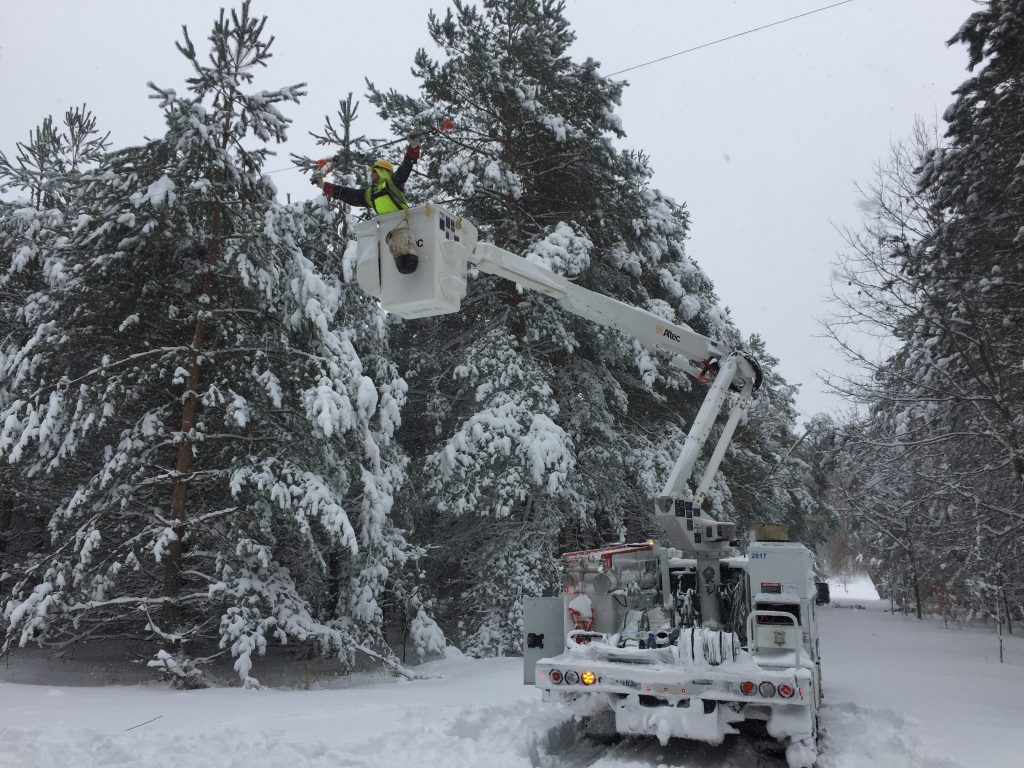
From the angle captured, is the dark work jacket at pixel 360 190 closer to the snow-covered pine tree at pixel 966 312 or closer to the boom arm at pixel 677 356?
the boom arm at pixel 677 356

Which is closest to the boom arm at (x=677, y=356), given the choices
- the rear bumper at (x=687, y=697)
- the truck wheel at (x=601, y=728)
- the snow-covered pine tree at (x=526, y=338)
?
the truck wheel at (x=601, y=728)

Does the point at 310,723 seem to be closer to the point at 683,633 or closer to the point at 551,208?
the point at 683,633

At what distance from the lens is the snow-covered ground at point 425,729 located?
6.11 metres

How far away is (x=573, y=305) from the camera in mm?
8609

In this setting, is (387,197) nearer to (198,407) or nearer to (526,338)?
(198,407)

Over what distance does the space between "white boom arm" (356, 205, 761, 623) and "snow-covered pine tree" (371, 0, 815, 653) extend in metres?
4.58

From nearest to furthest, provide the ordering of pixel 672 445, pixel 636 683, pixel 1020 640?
pixel 636 683 → pixel 672 445 → pixel 1020 640

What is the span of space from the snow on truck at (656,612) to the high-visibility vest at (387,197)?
0.44 ft

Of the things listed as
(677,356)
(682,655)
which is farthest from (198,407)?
(682,655)

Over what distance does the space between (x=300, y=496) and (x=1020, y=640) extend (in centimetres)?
1631

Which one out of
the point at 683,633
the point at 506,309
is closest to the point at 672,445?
the point at 506,309

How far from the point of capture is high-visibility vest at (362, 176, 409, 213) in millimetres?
6441

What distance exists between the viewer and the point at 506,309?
16422mm

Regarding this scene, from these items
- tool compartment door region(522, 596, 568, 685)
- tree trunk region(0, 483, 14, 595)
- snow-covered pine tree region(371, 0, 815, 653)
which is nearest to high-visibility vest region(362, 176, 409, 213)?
tool compartment door region(522, 596, 568, 685)
